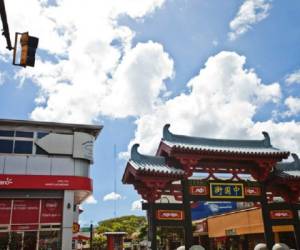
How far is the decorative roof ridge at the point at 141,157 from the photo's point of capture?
1634 centimetres

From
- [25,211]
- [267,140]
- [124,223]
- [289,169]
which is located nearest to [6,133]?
[25,211]

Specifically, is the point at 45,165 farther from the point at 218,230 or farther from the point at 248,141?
the point at 218,230

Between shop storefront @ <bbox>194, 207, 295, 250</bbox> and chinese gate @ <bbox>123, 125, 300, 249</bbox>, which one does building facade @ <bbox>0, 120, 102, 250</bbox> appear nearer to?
chinese gate @ <bbox>123, 125, 300, 249</bbox>

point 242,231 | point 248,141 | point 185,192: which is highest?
point 248,141

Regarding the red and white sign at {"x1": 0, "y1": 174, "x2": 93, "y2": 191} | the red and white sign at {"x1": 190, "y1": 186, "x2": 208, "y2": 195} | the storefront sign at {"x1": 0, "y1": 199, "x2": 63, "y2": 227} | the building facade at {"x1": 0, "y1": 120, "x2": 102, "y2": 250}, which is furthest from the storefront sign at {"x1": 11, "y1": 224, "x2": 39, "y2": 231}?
the red and white sign at {"x1": 190, "y1": 186, "x2": 208, "y2": 195}

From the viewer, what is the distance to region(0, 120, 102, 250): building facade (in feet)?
68.7

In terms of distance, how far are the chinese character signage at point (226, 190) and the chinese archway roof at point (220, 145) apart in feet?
5.44

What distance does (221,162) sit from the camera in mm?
17234

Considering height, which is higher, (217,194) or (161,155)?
(161,155)

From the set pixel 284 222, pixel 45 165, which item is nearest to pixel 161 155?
pixel 284 222

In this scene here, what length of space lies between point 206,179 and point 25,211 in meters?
12.1

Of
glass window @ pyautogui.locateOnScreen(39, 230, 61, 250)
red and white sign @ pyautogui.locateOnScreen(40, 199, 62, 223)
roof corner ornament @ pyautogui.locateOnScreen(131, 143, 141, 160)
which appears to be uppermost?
roof corner ornament @ pyautogui.locateOnScreen(131, 143, 141, 160)

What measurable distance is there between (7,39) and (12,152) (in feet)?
49.1

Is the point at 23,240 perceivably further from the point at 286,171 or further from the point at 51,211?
the point at 286,171
